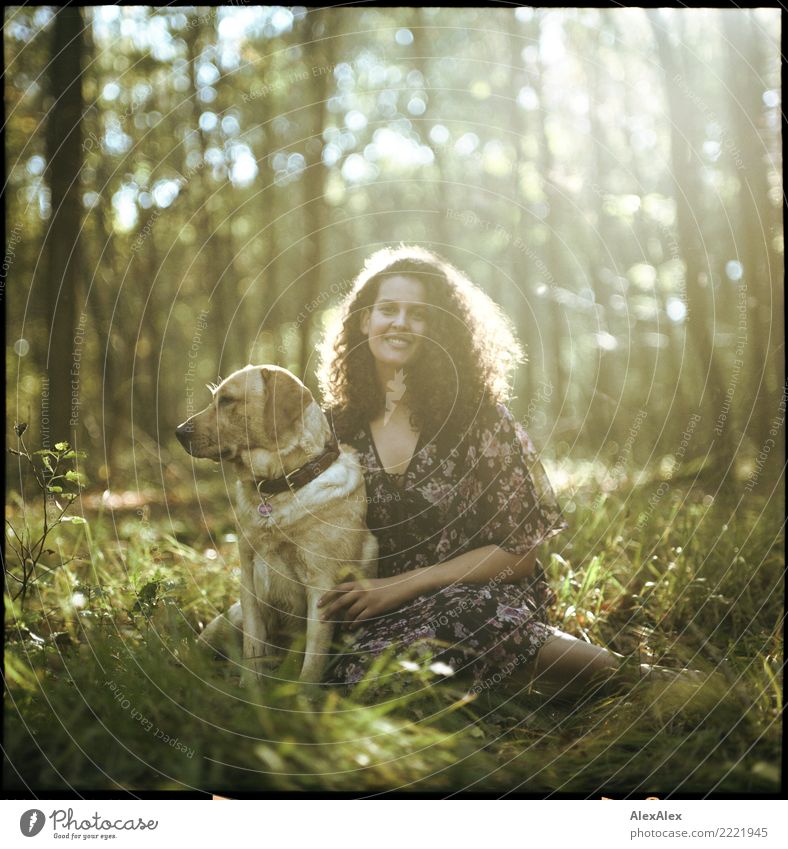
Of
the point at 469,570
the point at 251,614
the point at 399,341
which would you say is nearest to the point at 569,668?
the point at 469,570

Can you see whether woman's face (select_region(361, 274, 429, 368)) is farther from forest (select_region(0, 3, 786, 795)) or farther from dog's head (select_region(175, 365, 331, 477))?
forest (select_region(0, 3, 786, 795))

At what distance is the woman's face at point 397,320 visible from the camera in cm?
364

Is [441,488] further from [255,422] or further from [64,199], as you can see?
[64,199]

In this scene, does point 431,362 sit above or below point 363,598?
above

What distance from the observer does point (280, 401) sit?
3523 mm

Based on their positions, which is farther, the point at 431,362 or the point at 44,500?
the point at 431,362

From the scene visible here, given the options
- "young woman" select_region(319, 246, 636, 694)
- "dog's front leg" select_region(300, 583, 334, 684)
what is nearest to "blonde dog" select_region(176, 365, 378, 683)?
"dog's front leg" select_region(300, 583, 334, 684)

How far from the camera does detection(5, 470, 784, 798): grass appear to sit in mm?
3088

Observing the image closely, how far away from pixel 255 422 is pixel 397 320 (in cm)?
92

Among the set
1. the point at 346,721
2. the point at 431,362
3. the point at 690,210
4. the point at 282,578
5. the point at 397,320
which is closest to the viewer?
the point at 346,721

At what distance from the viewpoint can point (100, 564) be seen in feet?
14.9

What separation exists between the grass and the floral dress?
22cm
